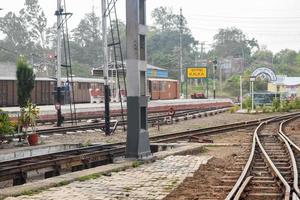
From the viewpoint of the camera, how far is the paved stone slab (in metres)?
8.09

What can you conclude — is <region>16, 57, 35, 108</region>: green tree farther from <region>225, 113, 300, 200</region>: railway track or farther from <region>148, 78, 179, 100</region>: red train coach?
<region>148, 78, 179, 100</region>: red train coach

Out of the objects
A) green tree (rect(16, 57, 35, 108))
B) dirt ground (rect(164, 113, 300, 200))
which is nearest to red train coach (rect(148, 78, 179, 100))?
green tree (rect(16, 57, 35, 108))

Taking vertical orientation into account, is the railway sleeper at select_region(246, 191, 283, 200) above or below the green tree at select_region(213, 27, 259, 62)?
below

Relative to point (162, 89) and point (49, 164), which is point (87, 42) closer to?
point (162, 89)

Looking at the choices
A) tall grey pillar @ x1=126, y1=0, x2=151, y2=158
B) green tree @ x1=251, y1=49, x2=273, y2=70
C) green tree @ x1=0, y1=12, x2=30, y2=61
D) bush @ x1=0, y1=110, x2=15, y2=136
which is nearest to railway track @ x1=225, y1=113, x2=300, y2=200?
tall grey pillar @ x1=126, y1=0, x2=151, y2=158

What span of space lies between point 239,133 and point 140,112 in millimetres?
10808

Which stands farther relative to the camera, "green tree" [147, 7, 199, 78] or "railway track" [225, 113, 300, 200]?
"green tree" [147, 7, 199, 78]

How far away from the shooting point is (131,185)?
29.9 feet

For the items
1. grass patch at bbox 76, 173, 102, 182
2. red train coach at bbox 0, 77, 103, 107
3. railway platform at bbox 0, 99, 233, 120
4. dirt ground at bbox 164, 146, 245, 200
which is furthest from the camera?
red train coach at bbox 0, 77, 103, 107

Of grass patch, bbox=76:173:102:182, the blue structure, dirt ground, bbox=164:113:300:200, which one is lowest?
dirt ground, bbox=164:113:300:200

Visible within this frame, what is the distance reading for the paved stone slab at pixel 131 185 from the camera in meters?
8.09

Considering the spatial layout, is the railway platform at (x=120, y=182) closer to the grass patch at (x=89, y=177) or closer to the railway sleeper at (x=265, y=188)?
the grass patch at (x=89, y=177)

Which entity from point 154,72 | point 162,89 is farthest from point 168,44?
point 162,89

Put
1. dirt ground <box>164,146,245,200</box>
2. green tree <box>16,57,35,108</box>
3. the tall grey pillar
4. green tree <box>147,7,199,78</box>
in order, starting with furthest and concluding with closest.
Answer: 1. green tree <box>147,7,199,78</box>
2. green tree <box>16,57,35,108</box>
3. the tall grey pillar
4. dirt ground <box>164,146,245,200</box>
